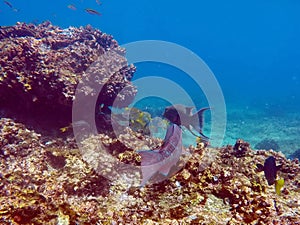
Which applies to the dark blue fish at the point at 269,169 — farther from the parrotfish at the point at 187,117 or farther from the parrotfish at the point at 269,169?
the parrotfish at the point at 187,117

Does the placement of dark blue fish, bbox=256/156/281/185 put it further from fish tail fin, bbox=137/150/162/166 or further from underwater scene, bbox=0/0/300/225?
fish tail fin, bbox=137/150/162/166

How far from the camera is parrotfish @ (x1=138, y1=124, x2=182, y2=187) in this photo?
6.70ft

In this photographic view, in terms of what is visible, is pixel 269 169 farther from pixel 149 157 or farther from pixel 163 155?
pixel 149 157

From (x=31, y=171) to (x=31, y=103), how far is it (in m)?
1.88

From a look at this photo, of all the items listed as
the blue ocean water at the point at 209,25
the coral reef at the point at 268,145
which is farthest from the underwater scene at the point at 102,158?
the blue ocean water at the point at 209,25

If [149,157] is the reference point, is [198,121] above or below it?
above

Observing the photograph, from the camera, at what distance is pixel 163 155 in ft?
7.29

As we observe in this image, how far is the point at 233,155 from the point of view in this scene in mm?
3936

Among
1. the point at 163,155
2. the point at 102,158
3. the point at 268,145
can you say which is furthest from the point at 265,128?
the point at 163,155

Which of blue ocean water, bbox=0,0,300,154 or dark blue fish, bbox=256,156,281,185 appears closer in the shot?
dark blue fish, bbox=256,156,281,185

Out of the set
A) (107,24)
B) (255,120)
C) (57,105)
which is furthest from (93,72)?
(107,24)

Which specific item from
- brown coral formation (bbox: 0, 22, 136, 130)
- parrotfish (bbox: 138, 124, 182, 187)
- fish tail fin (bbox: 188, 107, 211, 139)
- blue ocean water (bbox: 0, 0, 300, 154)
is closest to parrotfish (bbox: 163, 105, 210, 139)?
fish tail fin (bbox: 188, 107, 211, 139)

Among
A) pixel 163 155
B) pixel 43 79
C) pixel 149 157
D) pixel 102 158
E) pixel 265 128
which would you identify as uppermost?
pixel 265 128

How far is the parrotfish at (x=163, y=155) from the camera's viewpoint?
2043mm
